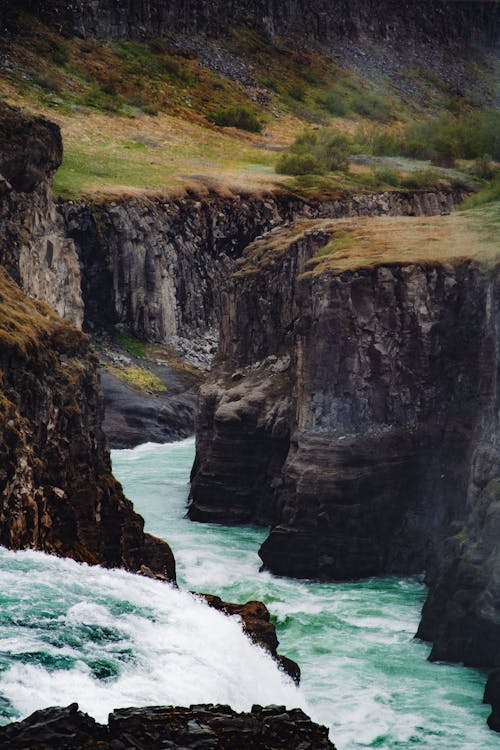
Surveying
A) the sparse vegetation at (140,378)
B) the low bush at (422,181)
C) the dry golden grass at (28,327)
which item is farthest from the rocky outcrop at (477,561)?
the low bush at (422,181)

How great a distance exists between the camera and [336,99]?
154 metres

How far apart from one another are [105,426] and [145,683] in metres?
49.4

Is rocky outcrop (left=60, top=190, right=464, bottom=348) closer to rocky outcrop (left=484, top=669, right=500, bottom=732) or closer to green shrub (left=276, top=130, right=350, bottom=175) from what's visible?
green shrub (left=276, top=130, right=350, bottom=175)

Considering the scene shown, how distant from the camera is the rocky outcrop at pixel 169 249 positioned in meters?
92.7

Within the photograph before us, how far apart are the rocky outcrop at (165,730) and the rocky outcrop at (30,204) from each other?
31.1 m

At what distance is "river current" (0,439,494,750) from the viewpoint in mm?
23109

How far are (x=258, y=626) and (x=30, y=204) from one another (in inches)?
1581

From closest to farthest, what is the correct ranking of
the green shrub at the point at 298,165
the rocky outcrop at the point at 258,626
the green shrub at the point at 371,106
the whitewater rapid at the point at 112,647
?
the whitewater rapid at the point at 112,647 → the rocky outcrop at the point at 258,626 → the green shrub at the point at 298,165 → the green shrub at the point at 371,106

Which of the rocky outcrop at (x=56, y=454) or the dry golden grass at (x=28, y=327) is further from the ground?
the dry golden grass at (x=28, y=327)

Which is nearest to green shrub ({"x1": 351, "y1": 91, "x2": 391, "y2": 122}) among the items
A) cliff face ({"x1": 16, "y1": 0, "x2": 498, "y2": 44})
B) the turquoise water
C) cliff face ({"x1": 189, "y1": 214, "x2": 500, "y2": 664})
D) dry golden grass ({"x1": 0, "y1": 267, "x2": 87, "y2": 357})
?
cliff face ({"x1": 16, "y1": 0, "x2": 498, "y2": 44})

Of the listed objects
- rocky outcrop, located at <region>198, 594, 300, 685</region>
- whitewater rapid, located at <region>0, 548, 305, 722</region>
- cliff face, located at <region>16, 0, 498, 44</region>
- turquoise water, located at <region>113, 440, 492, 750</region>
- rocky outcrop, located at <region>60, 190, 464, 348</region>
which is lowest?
turquoise water, located at <region>113, 440, 492, 750</region>

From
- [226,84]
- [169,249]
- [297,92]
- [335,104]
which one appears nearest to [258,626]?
[169,249]

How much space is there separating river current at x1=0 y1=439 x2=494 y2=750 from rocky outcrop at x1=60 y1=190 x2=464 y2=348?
47.3 metres

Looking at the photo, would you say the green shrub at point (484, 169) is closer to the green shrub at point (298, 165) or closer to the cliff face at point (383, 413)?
the green shrub at point (298, 165)
